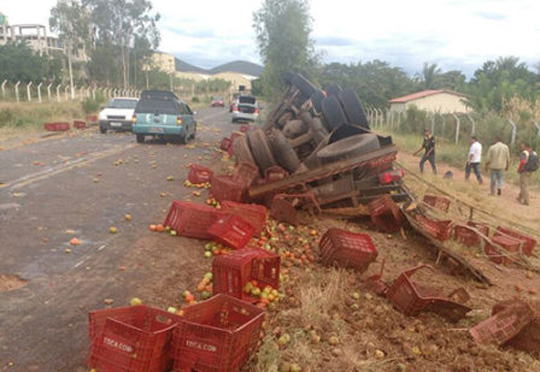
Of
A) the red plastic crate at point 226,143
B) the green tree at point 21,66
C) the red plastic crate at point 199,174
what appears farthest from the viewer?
the green tree at point 21,66

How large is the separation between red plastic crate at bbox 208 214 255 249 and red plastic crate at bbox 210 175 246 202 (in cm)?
199

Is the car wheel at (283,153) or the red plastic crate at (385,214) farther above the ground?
the car wheel at (283,153)

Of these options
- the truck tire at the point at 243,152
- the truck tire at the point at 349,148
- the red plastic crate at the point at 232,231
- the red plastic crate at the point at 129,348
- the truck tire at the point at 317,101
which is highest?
the truck tire at the point at 317,101

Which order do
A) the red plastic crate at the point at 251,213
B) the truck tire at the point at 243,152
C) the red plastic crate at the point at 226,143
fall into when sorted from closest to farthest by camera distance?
1. the red plastic crate at the point at 251,213
2. the truck tire at the point at 243,152
3. the red plastic crate at the point at 226,143

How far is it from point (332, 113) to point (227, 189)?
4184 millimetres

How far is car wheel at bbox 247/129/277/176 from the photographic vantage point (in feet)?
34.3

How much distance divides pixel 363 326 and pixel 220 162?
11.3 meters

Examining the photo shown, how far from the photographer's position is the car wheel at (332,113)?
11.6 meters

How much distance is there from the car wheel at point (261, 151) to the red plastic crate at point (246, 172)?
447 mm

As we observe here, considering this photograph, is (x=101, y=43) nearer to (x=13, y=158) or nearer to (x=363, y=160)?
(x=13, y=158)

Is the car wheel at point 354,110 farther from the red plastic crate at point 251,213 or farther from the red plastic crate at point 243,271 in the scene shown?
the red plastic crate at point 243,271

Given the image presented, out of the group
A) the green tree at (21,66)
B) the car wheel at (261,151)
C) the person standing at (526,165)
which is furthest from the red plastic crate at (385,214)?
the green tree at (21,66)

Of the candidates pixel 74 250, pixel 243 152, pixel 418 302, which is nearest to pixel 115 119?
pixel 243 152

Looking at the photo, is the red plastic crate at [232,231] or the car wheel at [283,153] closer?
the red plastic crate at [232,231]
